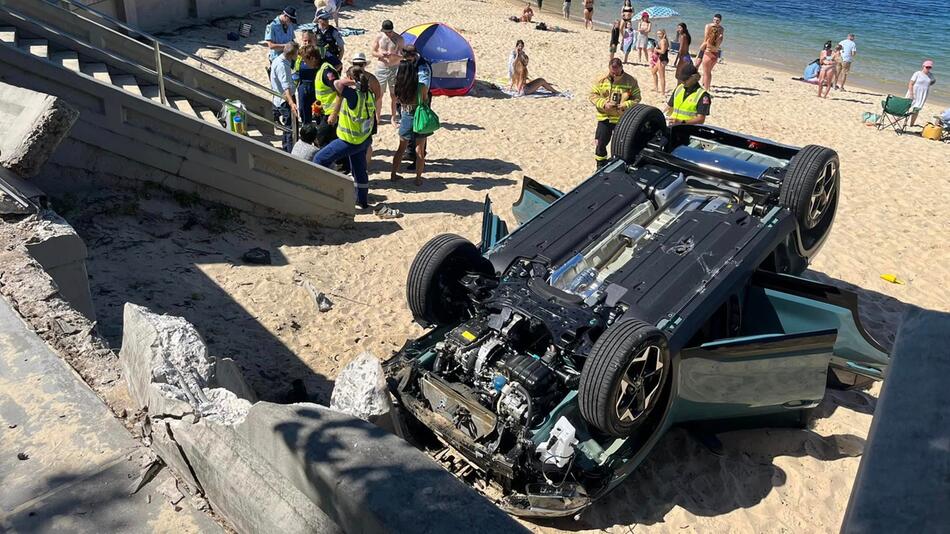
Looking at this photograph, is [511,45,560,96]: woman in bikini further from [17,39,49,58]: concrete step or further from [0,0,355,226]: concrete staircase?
[17,39,49,58]: concrete step

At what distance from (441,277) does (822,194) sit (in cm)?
353

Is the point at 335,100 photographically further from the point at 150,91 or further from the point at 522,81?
the point at 522,81

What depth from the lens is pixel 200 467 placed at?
11.1ft

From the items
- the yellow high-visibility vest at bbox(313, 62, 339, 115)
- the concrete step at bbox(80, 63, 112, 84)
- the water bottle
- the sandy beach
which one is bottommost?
the sandy beach

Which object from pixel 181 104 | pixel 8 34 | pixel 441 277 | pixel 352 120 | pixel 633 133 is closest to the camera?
pixel 441 277

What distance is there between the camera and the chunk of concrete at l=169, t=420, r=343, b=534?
2998mm

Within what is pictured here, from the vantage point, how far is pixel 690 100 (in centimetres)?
911

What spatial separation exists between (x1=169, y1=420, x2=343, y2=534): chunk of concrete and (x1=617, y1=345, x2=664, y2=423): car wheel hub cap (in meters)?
2.28

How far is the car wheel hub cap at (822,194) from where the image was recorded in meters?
6.56

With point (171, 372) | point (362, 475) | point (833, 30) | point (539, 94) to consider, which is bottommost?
point (539, 94)

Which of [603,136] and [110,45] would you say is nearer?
[603,136]

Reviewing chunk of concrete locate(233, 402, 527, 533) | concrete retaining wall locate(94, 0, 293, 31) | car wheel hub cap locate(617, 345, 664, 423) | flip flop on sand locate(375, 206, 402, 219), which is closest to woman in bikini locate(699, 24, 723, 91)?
flip flop on sand locate(375, 206, 402, 219)

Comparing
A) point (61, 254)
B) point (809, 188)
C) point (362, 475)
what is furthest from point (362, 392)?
point (809, 188)

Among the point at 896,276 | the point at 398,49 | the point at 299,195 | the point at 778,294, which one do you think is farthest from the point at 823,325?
the point at 398,49
